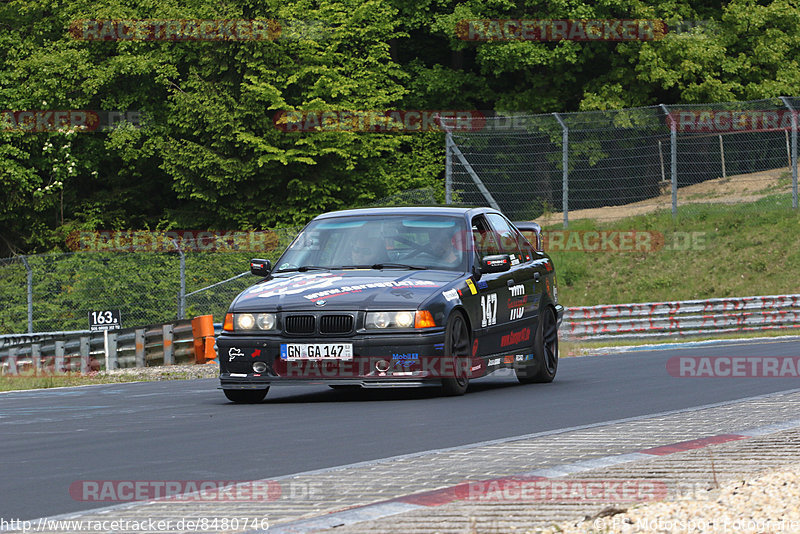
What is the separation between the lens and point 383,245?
1255 centimetres

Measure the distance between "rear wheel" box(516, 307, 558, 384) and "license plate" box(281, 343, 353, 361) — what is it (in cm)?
287

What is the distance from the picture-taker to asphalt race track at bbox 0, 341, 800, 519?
7449mm

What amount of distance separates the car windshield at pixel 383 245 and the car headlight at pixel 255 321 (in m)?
1.10

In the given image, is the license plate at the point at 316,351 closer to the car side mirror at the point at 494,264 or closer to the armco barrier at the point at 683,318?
the car side mirror at the point at 494,264

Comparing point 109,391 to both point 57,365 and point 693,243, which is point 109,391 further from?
point 693,243

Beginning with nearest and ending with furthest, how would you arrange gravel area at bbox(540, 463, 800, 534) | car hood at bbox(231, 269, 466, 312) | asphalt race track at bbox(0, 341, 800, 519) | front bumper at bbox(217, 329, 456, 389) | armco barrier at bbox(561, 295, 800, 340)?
A: 1. gravel area at bbox(540, 463, 800, 534)
2. asphalt race track at bbox(0, 341, 800, 519)
3. front bumper at bbox(217, 329, 456, 389)
4. car hood at bbox(231, 269, 466, 312)
5. armco barrier at bbox(561, 295, 800, 340)

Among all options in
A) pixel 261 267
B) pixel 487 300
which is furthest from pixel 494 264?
pixel 261 267

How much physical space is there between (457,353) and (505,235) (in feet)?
8.10

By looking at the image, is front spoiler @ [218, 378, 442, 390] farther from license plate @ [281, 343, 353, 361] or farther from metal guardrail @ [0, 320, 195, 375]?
metal guardrail @ [0, 320, 195, 375]

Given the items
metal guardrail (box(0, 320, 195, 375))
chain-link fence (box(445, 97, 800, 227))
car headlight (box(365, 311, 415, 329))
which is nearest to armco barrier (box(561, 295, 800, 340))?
chain-link fence (box(445, 97, 800, 227))

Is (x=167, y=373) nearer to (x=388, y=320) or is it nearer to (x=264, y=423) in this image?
(x=388, y=320)

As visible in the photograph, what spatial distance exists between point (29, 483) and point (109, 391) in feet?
24.0

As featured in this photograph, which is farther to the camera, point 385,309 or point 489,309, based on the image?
point 489,309

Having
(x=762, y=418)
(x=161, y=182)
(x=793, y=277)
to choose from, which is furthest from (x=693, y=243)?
(x=762, y=418)
